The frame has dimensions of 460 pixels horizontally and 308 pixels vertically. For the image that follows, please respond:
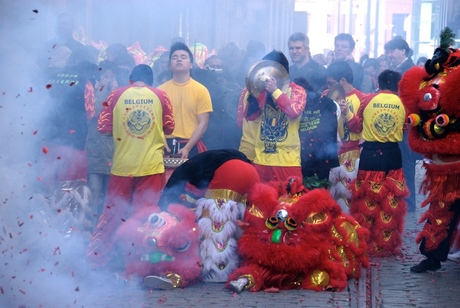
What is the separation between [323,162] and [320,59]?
604cm

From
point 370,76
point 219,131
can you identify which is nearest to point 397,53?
point 370,76

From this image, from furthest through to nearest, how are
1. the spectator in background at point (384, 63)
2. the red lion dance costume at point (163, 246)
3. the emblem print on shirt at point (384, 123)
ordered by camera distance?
the spectator in background at point (384, 63), the emblem print on shirt at point (384, 123), the red lion dance costume at point (163, 246)

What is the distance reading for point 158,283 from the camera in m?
6.40

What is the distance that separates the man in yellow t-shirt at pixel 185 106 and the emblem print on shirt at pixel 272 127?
25.6 inches

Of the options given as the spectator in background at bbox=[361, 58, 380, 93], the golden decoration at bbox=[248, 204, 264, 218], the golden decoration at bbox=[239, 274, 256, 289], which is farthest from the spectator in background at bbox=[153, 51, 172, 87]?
the golden decoration at bbox=[239, 274, 256, 289]

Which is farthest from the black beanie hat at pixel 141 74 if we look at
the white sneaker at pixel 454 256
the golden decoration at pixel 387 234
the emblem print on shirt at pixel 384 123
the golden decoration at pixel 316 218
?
the white sneaker at pixel 454 256

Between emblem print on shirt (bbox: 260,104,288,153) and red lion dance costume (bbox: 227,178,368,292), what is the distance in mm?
897

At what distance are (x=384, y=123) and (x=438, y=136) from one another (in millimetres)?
1191

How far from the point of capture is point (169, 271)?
650 centimetres

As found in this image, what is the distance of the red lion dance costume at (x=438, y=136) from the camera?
22.3ft

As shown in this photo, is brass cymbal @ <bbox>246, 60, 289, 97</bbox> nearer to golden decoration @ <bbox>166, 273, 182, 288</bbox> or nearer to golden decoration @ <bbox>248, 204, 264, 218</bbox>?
golden decoration @ <bbox>248, 204, 264, 218</bbox>

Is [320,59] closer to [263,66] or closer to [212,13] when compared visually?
[212,13]

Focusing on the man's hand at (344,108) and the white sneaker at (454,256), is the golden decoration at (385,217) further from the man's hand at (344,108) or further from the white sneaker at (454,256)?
the man's hand at (344,108)

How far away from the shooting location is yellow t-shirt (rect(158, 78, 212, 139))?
7.93 metres
